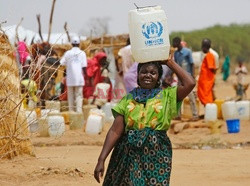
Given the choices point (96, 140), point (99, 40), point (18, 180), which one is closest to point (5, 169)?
point (18, 180)

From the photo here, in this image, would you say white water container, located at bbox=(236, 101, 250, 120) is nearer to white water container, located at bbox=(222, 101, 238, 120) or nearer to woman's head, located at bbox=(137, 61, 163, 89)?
white water container, located at bbox=(222, 101, 238, 120)

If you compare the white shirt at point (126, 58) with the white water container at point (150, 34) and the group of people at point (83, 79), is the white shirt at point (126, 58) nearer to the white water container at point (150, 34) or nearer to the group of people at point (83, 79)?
the group of people at point (83, 79)

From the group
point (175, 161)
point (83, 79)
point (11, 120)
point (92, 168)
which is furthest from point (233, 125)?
point (11, 120)

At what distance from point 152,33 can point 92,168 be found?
10.4ft

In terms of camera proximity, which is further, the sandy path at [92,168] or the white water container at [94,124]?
the white water container at [94,124]

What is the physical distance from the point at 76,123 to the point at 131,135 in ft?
26.9

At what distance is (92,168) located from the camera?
868 cm

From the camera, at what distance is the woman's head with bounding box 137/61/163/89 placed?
18.3 feet

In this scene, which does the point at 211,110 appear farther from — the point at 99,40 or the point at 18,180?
the point at 99,40

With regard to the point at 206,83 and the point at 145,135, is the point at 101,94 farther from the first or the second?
the point at 145,135

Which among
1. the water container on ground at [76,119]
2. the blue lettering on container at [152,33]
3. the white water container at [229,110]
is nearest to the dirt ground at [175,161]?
the water container on ground at [76,119]

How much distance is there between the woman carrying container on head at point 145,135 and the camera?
18.0ft

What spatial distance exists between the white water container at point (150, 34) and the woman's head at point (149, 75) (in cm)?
9

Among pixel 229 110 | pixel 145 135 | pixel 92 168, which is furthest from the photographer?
pixel 229 110
